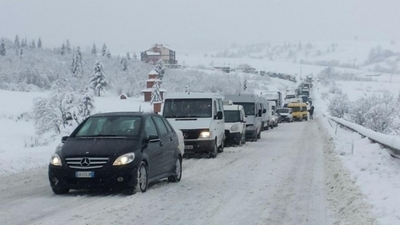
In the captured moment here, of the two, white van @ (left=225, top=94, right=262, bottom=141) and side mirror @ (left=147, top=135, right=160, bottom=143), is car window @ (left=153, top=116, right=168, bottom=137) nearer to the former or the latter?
side mirror @ (left=147, top=135, right=160, bottom=143)

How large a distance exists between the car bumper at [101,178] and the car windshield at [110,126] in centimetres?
112

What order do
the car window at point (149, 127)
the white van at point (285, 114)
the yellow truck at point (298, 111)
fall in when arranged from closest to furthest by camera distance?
the car window at point (149, 127) → the white van at point (285, 114) → the yellow truck at point (298, 111)

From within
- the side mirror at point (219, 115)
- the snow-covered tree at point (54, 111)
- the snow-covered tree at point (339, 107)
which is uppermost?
the side mirror at point (219, 115)

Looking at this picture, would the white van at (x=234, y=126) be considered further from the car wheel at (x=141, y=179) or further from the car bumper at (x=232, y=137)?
the car wheel at (x=141, y=179)

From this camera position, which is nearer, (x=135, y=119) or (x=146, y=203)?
(x=146, y=203)

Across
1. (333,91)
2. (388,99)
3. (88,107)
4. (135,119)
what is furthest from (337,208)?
(333,91)

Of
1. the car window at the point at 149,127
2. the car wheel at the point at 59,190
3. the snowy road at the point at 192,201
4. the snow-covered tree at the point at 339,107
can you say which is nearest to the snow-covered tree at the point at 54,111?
the snowy road at the point at 192,201

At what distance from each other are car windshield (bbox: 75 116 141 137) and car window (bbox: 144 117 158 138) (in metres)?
0.18

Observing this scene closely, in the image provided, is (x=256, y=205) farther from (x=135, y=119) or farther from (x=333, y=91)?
(x=333, y=91)

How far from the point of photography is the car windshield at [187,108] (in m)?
18.9

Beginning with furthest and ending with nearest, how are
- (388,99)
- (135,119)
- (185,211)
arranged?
(388,99) → (135,119) → (185,211)

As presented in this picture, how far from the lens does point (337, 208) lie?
8805 mm

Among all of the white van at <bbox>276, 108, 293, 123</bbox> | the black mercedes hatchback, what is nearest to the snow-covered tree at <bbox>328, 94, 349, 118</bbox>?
the white van at <bbox>276, 108, 293, 123</bbox>

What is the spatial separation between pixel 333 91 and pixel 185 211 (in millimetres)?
155378
